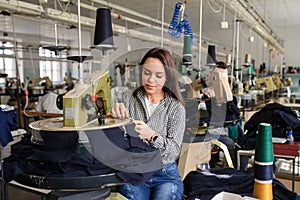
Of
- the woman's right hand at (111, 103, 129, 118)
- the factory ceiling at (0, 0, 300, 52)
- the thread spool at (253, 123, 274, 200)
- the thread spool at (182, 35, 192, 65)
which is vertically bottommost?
the thread spool at (253, 123, 274, 200)

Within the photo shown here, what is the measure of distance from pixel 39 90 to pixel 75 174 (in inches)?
223

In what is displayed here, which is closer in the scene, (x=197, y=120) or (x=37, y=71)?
(x=197, y=120)

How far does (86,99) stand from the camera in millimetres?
1048

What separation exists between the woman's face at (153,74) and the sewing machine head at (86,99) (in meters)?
0.22

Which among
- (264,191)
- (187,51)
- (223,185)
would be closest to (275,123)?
(187,51)

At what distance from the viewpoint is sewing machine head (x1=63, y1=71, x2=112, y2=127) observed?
3.27 ft

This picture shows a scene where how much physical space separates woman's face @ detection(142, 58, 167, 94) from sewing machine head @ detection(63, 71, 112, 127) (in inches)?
8.7

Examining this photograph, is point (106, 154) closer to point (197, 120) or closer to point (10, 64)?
point (197, 120)

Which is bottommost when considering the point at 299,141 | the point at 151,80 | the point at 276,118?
the point at 299,141

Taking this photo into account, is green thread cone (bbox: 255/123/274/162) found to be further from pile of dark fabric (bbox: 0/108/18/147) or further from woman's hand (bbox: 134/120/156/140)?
pile of dark fabric (bbox: 0/108/18/147)

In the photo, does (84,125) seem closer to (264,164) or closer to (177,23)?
(264,164)

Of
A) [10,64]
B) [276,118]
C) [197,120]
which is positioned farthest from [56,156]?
[10,64]

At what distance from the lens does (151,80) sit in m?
1.38

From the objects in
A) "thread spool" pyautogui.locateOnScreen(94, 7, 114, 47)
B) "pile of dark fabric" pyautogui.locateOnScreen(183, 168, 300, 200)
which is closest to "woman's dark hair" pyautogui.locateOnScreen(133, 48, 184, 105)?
"thread spool" pyautogui.locateOnScreen(94, 7, 114, 47)
